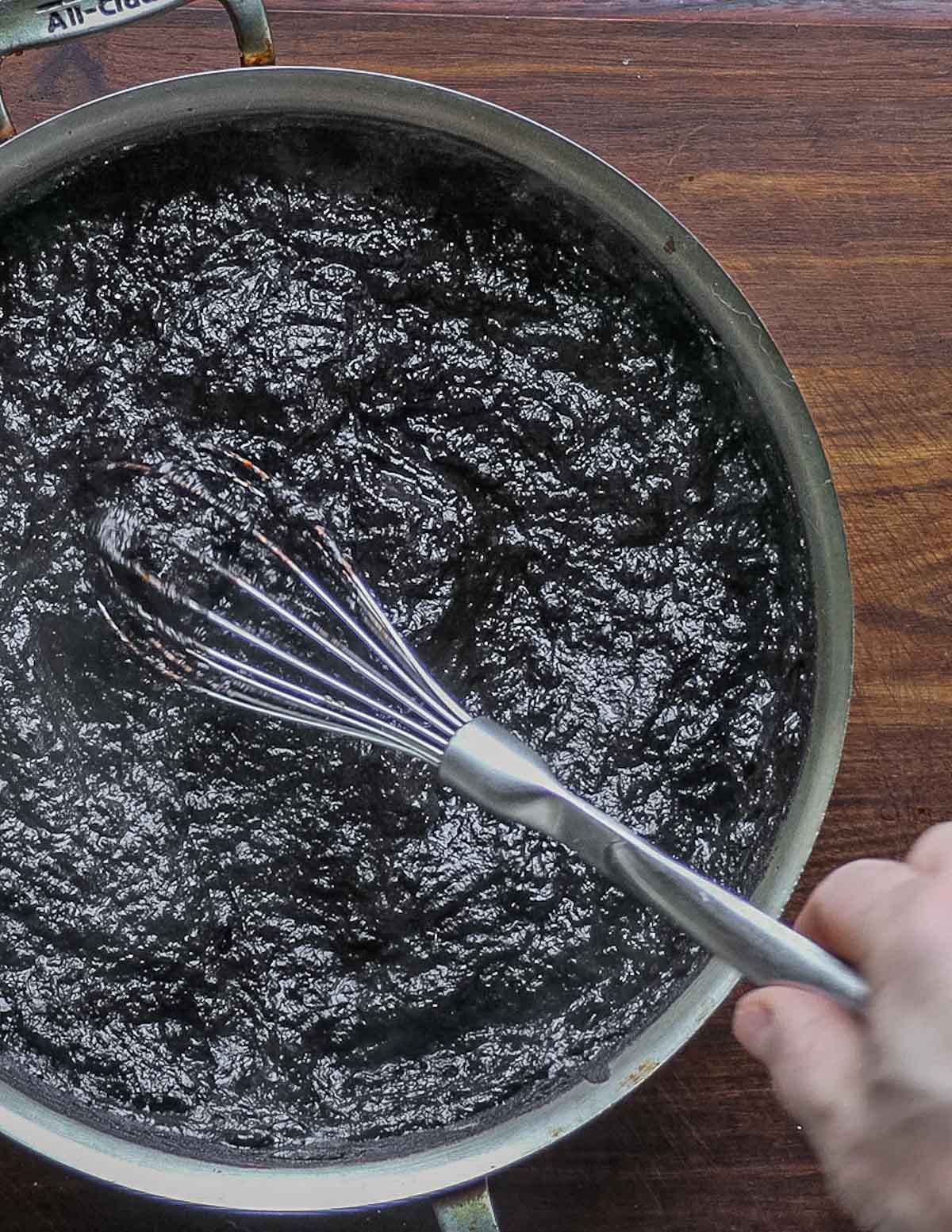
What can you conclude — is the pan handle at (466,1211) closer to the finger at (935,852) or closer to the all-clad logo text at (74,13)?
the finger at (935,852)

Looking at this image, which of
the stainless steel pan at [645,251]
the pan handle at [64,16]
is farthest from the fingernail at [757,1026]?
the pan handle at [64,16]

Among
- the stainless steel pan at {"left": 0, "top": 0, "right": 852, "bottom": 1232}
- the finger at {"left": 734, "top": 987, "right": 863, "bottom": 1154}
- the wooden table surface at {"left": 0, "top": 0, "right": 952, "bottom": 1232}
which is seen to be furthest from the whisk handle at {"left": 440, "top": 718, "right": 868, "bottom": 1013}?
the wooden table surface at {"left": 0, "top": 0, "right": 952, "bottom": 1232}

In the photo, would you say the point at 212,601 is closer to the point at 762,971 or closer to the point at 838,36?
the point at 762,971

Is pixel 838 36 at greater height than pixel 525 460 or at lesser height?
greater

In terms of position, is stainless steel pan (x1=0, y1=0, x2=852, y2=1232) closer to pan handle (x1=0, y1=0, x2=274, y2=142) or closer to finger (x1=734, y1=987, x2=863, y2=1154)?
pan handle (x1=0, y1=0, x2=274, y2=142)

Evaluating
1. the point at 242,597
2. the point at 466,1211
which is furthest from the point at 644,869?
the point at 242,597

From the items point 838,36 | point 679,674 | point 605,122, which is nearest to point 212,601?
point 679,674
